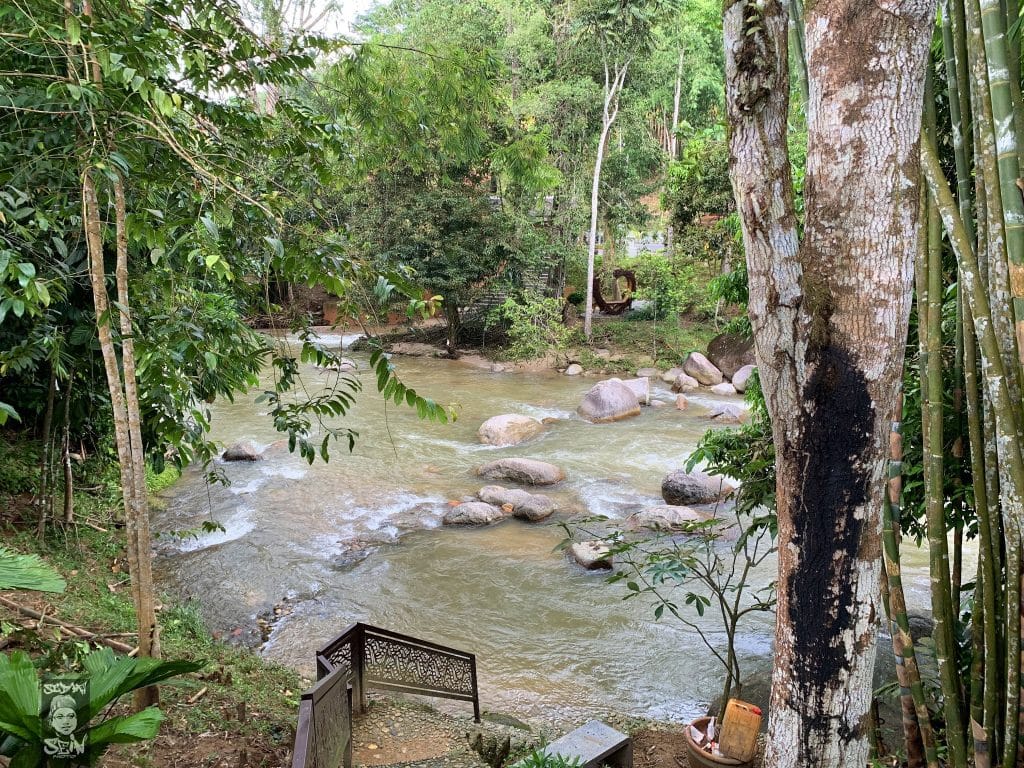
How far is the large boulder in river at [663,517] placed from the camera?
766cm

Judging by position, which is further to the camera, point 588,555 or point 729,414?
point 729,414

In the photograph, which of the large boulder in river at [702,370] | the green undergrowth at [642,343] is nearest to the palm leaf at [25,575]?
the large boulder in river at [702,370]

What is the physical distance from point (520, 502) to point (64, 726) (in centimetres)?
674

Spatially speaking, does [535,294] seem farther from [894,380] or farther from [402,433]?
[894,380]

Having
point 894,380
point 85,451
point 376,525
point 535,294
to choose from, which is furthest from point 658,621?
point 535,294

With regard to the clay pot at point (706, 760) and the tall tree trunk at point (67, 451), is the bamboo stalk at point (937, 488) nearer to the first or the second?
the clay pot at point (706, 760)

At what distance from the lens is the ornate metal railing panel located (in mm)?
2377

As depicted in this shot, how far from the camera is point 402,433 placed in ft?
37.1

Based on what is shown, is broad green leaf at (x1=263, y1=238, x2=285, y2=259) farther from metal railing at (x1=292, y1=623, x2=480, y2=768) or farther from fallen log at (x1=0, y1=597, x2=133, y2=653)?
fallen log at (x1=0, y1=597, x2=133, y2=653)

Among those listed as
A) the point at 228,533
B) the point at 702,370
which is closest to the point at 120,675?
the point at 228,533

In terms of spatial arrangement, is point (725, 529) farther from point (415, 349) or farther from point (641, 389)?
point (415, 349)

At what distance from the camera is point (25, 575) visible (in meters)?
1.69

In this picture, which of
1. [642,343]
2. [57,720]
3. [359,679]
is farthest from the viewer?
[642,343]

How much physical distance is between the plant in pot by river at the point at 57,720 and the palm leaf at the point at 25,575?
0.60 ft
